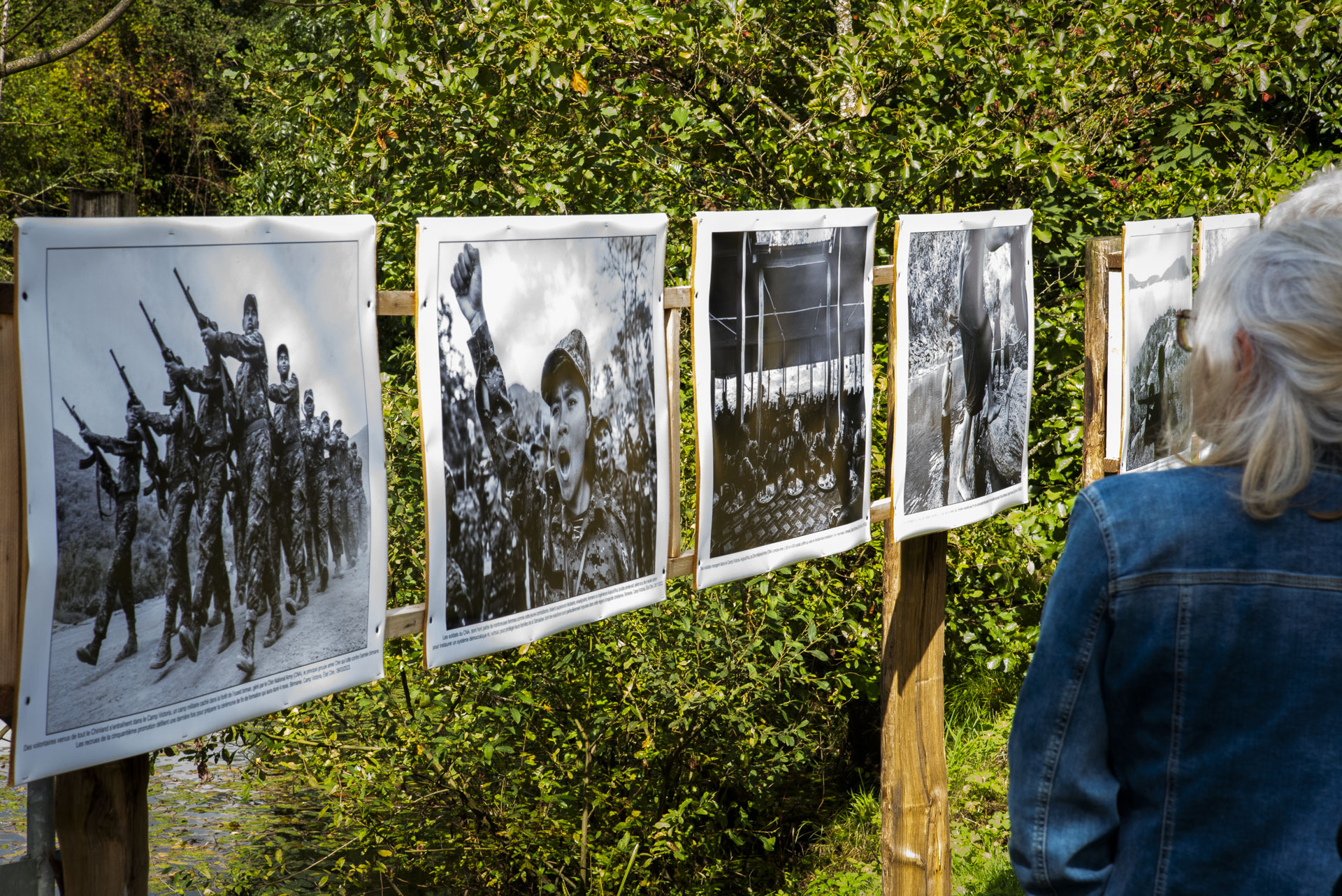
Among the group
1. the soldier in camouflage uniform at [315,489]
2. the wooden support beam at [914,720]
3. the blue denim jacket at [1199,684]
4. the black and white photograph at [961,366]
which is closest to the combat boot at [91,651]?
the soldier in camouflage uniform at [315,489]

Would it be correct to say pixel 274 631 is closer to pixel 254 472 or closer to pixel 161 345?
pixel 254 472

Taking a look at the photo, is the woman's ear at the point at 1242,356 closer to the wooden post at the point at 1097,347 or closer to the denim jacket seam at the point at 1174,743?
the denim jacket seam at the point at 1174,743

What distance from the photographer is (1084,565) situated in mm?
1250

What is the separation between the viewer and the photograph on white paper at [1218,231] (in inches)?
138

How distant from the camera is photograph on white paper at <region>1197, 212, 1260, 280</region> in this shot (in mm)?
3496

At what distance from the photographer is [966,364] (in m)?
2.99

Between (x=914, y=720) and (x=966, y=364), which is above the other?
(x=966, y=364)

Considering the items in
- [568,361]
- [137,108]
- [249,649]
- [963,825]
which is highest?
[137,108]

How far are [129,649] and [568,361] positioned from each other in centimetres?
91

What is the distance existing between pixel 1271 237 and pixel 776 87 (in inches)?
156

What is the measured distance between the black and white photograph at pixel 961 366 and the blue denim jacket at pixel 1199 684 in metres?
1.55

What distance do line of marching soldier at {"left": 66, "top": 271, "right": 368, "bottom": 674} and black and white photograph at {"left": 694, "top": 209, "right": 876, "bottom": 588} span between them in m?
0.87

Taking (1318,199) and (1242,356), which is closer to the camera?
(1242,356)

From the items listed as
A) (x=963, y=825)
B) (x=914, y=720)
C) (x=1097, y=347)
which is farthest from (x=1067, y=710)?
(x=963, y=825)
